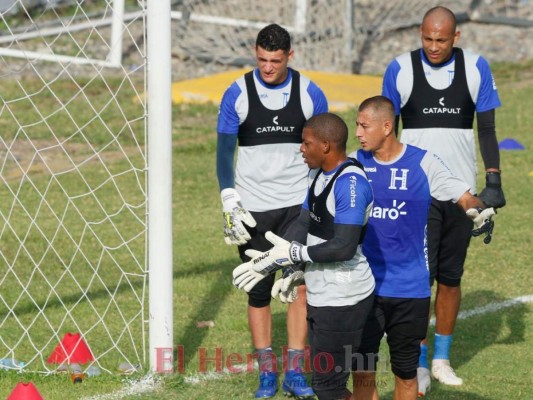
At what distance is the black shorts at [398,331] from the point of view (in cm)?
600

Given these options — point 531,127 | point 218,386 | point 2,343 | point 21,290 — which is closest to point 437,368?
point 218,386

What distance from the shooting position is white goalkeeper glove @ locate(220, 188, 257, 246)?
6.93 meters

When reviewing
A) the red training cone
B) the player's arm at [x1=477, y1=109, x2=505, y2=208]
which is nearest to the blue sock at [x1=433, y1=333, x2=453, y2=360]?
the player's arm at [x1=477, y1=109, x2=505, y2=208]

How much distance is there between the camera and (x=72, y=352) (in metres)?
7.57

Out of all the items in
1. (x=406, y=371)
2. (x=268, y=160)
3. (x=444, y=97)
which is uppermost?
(x=444, y=97)

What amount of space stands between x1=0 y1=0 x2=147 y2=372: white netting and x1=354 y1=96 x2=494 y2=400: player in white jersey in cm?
151

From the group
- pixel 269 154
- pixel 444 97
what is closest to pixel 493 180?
pixel 444 97

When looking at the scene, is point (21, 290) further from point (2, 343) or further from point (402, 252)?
point (402, 252)

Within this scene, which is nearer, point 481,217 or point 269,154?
point 481,217

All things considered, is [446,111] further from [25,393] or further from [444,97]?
[25,393]

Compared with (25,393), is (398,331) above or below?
above

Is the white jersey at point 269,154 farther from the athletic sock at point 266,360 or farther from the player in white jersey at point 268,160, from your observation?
the athletic sock at point 266,360

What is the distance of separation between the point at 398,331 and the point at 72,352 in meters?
2.51

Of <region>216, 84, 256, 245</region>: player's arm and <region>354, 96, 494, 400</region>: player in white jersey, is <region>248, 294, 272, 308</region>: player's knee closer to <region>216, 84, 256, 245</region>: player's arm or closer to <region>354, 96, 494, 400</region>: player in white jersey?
<region>216, 84, 256, 245</region>: player's arm
